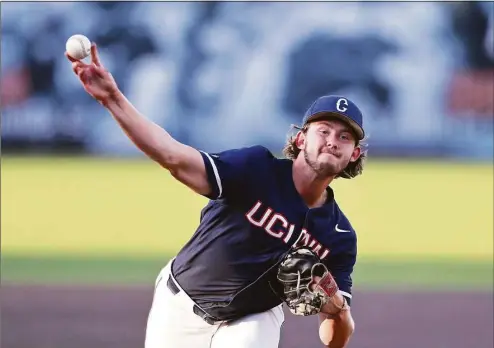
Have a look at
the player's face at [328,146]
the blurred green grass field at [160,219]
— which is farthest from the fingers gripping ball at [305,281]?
the blurred green grass field at [160,219]

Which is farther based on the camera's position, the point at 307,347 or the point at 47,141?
the point at 47,141

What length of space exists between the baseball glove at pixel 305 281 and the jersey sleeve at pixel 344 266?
208 millimetres

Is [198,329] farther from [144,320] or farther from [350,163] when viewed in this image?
[144,320]

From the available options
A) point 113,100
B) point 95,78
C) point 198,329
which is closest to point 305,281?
point 198,329

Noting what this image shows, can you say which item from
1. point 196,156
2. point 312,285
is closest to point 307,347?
point 312,285

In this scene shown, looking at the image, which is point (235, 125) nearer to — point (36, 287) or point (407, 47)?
point (407, 47)

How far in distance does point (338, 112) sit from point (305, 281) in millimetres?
807

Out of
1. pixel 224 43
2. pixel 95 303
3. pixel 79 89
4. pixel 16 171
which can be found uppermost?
pixel 224 43

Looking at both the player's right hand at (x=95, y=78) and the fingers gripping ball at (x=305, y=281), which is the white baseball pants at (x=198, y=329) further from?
the player's right hand at (x=95, y=78)

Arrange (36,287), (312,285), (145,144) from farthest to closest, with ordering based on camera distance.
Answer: (36,287) < (312,285) < (145,144)

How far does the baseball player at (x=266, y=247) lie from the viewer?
4445mm

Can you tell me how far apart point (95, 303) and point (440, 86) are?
11.1m

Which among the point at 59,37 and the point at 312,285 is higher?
the point at 59,37

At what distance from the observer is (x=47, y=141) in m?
19.5
